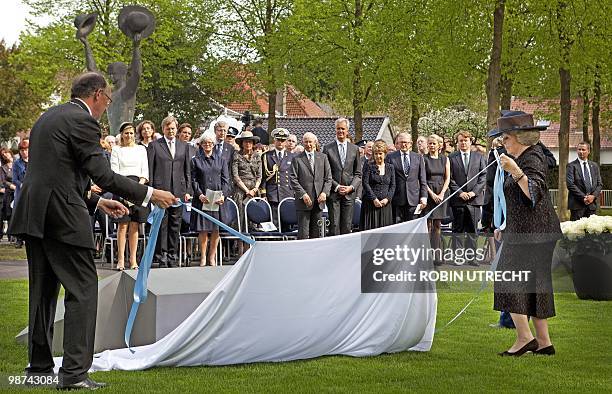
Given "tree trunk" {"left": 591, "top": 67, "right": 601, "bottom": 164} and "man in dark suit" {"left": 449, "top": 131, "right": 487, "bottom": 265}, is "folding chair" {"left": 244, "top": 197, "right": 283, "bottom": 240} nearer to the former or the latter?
"man in dark suit" {"left": 449, "top": 131, "right": 487, "bottom": 265}

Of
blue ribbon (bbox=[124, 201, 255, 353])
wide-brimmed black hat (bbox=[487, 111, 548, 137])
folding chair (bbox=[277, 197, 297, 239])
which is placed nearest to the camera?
blue ribbon (bbox=[124, 201, 255, 353])

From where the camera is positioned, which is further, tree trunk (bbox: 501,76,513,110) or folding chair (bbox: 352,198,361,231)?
tree trunk (bbox: 501,76,513,110)

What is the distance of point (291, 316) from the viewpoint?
8.42 m

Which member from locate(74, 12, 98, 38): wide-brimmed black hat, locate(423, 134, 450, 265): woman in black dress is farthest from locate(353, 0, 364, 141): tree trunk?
locate(423, 134, 450, 265): woman in black dress

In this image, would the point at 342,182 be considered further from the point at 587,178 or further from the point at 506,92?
the point at 506,92

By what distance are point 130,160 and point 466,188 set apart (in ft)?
20.1

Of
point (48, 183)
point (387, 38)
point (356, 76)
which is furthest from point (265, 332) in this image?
point (356, 76)

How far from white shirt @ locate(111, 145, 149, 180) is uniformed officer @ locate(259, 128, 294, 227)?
3.61m

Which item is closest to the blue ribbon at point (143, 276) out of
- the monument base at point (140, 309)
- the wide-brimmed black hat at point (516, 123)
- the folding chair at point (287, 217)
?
the monument base at point (140, 309)

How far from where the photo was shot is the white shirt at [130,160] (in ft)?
49.8

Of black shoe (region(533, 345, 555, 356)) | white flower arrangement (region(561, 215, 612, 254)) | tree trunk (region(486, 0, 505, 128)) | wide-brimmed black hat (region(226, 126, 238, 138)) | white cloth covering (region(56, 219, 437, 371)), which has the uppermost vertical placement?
tree trunk (region(486, 0, 505, 128))

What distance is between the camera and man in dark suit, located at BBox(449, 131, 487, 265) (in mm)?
17719

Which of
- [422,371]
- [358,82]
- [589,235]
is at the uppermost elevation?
[358,82]

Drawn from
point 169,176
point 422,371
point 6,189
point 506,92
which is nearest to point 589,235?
point 422,371
